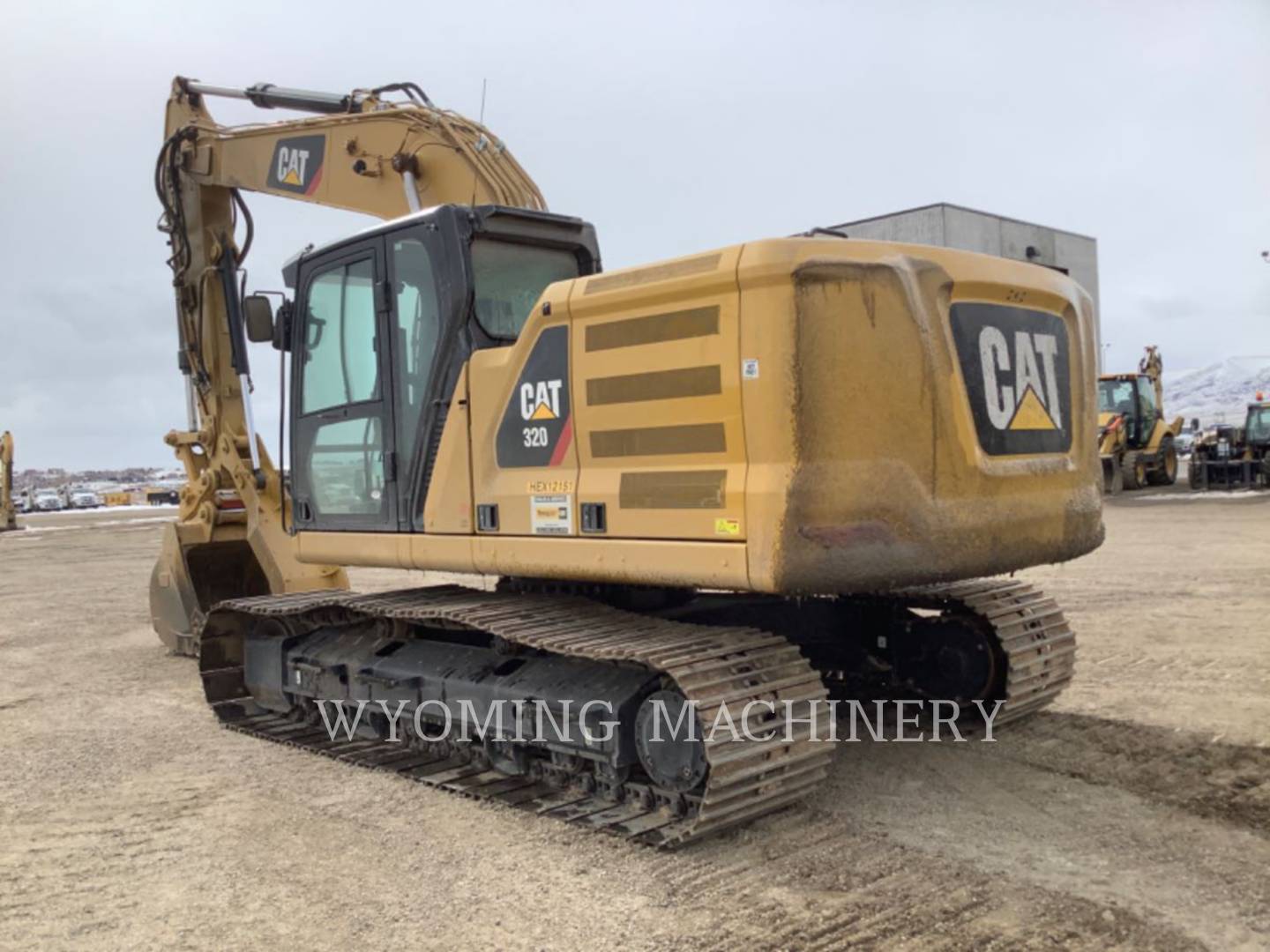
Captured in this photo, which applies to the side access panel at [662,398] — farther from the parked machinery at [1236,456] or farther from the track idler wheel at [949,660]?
the parked machinery at [1236,456]

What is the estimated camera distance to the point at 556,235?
597 centimetres

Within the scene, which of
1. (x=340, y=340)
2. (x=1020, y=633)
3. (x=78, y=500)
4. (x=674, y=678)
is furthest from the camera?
(x=78, y=500)

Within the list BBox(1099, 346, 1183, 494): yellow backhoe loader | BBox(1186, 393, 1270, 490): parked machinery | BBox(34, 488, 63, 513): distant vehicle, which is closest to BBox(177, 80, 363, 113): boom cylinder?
BBox(1099, 346, 1183, 494): yellow backhoe loader

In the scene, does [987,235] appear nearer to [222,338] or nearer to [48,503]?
[222,338]

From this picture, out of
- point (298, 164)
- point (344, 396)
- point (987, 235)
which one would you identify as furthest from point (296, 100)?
point (987, 235)

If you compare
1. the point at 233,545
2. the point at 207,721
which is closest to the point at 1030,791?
the point at 207,721

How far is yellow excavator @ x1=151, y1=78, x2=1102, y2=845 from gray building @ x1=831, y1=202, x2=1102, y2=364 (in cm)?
1163

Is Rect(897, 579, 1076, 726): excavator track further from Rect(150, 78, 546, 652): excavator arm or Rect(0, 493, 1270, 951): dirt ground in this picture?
Rect(150, 78, 546, 652): excavator arm

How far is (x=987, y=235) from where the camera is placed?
947 inches

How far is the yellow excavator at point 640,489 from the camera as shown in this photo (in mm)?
4387

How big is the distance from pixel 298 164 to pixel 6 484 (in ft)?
95.1

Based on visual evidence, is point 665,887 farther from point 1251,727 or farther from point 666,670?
point 1251,727

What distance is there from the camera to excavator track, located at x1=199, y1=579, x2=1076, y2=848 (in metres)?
4.51

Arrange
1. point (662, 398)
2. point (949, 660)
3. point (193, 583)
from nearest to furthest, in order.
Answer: point (662, 398) < point (949, 660) < point (193, 583)
